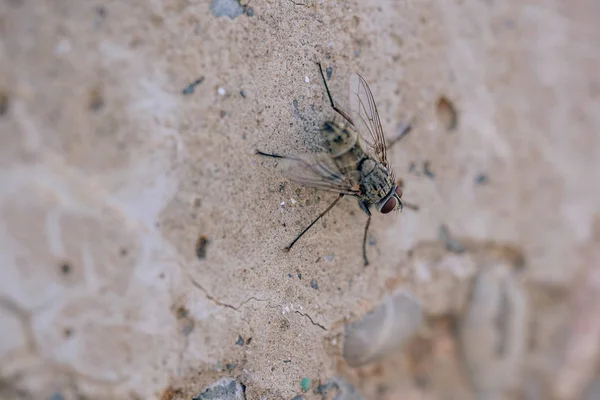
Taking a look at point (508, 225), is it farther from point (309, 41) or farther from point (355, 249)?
point (309, 41)

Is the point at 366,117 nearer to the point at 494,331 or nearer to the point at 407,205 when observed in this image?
the point at 407,205

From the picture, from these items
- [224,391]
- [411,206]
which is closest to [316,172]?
[411,206]

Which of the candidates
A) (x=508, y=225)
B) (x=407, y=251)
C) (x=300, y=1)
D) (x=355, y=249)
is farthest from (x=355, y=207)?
(x=508, y=225)

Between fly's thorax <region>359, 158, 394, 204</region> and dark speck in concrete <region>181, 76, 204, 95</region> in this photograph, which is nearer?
dark speck in concrete <region>181, 76, 204, 95</region>

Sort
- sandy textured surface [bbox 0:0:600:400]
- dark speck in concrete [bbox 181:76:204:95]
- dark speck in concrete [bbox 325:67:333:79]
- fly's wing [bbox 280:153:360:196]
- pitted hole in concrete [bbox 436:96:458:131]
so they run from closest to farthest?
sandy textured surface [bbox 0:0:600:400], dark speck in concrete [bbox 181:76:204:95], fly's wing [bbox 280:153:360:196], dark speck in concrete [bbox 325:67:333:79], pitted hole in concrete [bbox 436:96:458:131]

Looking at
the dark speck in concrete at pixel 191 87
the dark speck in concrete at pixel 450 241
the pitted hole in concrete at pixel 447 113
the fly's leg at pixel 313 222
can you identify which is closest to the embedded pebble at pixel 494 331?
the dark speck in concrete at pixel 450 241

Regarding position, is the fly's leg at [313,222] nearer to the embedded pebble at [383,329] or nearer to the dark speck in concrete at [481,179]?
the embedded pebble at [383,329]

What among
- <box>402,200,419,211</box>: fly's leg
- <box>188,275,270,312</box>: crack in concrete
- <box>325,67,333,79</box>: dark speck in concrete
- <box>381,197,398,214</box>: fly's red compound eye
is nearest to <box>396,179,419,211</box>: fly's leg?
<box>402,200,419,211</box>: fly's leg

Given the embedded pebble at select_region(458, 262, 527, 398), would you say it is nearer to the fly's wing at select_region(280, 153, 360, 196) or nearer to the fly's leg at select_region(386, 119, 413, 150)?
the fly's leg at select_region(386, 119, 413, 150)
